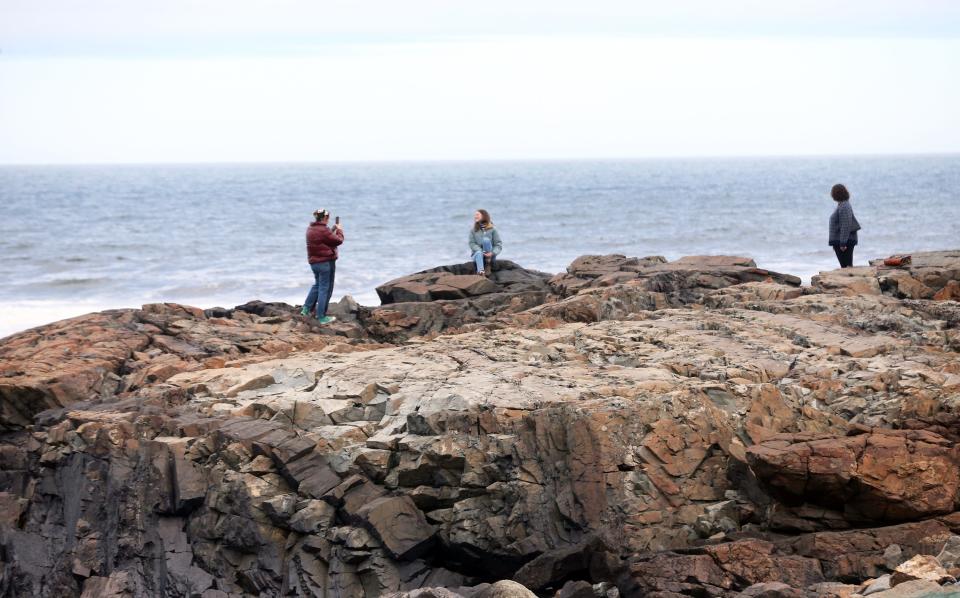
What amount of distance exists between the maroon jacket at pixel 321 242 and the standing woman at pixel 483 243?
241cm

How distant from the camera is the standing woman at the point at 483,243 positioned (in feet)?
52.9

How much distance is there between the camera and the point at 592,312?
507 inches

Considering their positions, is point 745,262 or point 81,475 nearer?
point 81,475

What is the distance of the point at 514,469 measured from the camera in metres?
8.64

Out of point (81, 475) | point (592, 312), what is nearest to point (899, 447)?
point (592, 312)

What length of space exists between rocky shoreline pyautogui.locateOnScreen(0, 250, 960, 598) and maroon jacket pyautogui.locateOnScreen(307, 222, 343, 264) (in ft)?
12.4

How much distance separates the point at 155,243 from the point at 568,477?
122ft

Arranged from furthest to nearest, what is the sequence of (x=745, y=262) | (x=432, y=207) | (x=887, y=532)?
1. (x=432, y=207)
2. (x=745, y=262)
3. (x=887, y=532)

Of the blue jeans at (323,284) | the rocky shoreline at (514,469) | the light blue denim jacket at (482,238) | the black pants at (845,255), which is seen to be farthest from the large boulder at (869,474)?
the light blue denim jacket at (482,238)

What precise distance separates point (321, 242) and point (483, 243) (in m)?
2.82

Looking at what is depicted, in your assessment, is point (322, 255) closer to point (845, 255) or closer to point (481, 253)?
point (481, 253)

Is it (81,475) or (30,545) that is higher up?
(81,475)

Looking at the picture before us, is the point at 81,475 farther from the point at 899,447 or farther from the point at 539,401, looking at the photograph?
the point at 899,447

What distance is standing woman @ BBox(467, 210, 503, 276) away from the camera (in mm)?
16125
